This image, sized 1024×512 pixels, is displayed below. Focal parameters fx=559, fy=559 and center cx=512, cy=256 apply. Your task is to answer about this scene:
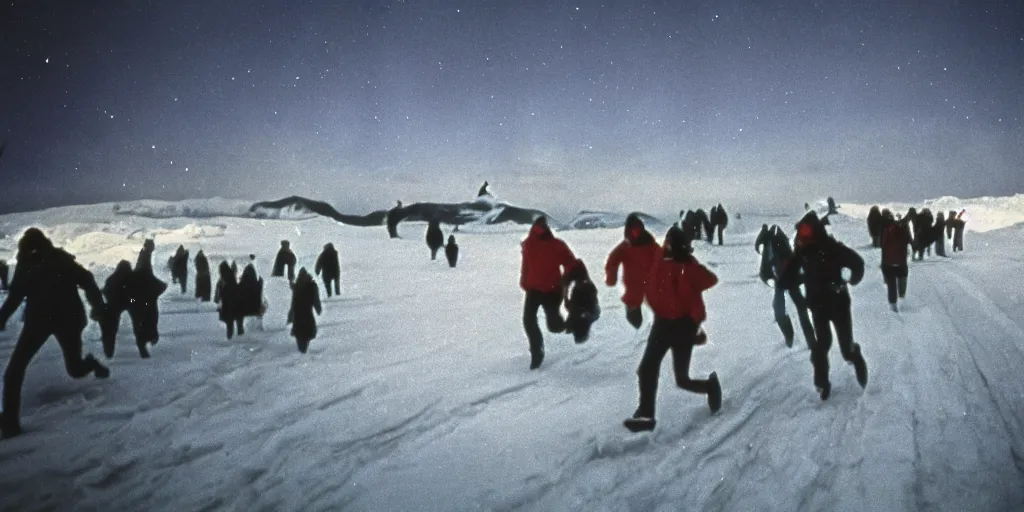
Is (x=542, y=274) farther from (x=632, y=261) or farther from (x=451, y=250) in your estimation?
(x=451, y=250)

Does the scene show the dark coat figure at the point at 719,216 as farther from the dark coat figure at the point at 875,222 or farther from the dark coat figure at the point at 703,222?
the dark coat figure at the point at 875,222

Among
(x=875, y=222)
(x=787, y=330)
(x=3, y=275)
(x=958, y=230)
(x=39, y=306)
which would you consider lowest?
(x=787, y=330)

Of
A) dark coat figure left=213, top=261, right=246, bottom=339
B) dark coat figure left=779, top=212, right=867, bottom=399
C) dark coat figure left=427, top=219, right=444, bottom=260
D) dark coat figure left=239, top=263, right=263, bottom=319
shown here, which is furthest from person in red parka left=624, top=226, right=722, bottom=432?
dark coat figure left=427, top=219, right=444, bottom=260

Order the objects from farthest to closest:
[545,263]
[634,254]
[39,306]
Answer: [545,263] → [634,254] → [39,306]

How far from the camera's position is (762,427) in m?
4.50

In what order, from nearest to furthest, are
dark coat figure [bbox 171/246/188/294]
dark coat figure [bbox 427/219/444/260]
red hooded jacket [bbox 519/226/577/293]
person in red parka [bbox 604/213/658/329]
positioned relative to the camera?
person in red parka [bbox 604/213/658/329]
red hooded jacket [bbox 519/226/577/293]
dark coat figure [bbox 171/246/188/294]
dark coat figure [bbox 427/219/444/260]

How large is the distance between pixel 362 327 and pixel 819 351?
7.67 metres

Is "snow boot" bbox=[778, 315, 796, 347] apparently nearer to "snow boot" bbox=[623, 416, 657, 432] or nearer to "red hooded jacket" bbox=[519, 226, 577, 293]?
"red hooded jacket" bbox=[519, 226, 577, 293]

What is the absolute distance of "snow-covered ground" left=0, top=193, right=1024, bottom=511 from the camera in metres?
3.59

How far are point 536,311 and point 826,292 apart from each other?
2.89 metres

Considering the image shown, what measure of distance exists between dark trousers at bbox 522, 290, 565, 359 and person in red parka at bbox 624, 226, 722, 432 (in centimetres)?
195

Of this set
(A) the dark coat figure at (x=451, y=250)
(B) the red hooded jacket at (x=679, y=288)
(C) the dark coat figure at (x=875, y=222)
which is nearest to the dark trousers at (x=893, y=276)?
(B) the red hooded jacket at (x=679, y=288)

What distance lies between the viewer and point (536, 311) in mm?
6332

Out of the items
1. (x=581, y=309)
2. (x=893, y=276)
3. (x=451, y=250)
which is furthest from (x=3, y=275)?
(x=893, y=276)
